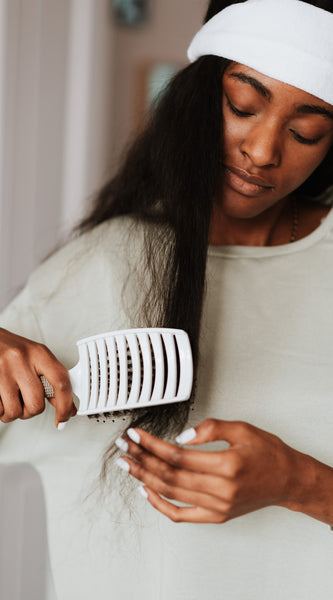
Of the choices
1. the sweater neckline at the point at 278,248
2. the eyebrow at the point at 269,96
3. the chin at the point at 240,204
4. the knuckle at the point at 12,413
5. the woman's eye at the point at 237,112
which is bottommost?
the knuckle at the point at 12,413

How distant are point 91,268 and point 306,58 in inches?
14.5

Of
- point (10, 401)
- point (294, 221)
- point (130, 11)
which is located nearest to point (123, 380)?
point (10, 401)

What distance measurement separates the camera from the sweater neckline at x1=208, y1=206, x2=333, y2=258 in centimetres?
99

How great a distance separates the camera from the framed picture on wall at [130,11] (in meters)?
1.94

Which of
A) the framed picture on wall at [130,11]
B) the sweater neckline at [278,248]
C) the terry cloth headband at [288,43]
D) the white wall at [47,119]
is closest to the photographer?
the terry cloth headband at [288,43]

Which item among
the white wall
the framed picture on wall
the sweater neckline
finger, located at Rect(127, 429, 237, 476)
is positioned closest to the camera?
finger, located at Rect(127, 429, 237, 476)

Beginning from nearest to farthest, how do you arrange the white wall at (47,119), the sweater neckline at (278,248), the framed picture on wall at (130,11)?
the sweater neckline at (278,248)
the white wall at (47,119)
the framed picture on wall at (130,11)

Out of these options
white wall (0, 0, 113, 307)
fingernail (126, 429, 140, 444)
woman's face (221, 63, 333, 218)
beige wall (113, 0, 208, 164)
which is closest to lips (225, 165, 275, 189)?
woman's face (221, 63, 333, 218)

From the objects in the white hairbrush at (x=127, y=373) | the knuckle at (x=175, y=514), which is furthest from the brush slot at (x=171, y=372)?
the knuckle at (x=175, y=514)

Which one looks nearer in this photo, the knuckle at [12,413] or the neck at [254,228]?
the knuckle at [12,413]

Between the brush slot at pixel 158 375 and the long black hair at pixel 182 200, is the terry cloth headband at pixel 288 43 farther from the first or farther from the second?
the brush slot at pixel 158 375

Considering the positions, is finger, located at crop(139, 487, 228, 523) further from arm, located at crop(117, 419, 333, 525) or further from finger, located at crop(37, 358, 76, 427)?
finger, located at crop(37, 358, 76, 427)

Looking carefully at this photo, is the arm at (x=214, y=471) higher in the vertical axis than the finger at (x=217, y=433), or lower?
lower

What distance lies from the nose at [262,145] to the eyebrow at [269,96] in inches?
1.4
